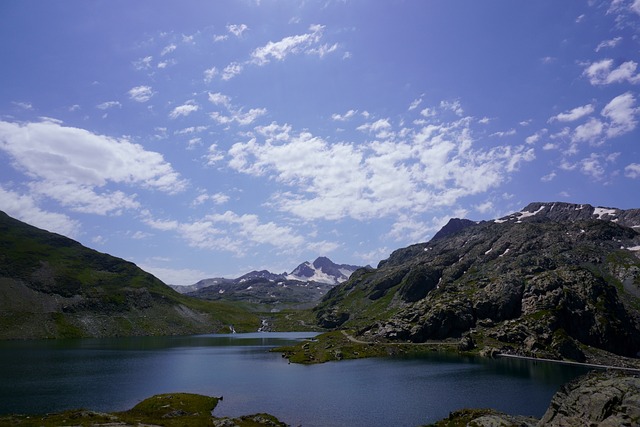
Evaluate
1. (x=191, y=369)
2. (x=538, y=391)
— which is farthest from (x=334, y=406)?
(x=191, y=369)

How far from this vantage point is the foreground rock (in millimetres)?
45875

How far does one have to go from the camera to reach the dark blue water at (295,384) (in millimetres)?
81938

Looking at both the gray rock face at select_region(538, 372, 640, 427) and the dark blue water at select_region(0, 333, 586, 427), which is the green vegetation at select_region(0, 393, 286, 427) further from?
the gray rock face at select_region(538, 372, 640, 427)

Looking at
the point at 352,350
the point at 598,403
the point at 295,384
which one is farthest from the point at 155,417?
the point at 352,350

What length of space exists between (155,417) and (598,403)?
2775 inches

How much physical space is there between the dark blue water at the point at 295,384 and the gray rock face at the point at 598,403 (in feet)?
86.5

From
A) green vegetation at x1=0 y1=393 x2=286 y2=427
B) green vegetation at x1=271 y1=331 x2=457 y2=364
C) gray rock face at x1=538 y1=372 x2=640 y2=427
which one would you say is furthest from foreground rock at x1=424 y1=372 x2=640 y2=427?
green vegetation at x1=271 y1=331 x2=457 y2=364

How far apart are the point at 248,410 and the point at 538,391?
68.9 metres

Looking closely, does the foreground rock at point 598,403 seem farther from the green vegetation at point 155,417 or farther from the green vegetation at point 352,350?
the green vegetation at point 352,350

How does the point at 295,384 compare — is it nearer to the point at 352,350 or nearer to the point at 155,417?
the point at 155,417

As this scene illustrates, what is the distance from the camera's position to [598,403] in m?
49.2

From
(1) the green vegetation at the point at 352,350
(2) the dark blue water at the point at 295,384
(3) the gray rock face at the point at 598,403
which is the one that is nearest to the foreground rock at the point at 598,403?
(3) the gray rock face at the point at 598,403

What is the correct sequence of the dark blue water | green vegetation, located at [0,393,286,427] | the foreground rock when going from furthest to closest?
the dark blue water
green vegetation, located at [0,393,286,427]
the foreground rock

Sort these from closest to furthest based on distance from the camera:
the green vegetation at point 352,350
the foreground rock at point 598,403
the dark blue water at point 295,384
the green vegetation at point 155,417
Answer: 1. the foreground rock at point 598,403
2. the green vegetation at point 155,417
3. the dark blue water at point 295,384
4. the green vegetation at point 352,350
